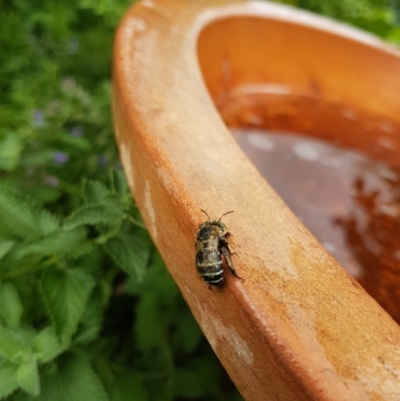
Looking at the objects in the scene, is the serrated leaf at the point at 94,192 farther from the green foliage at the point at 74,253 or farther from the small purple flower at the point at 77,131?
the small purple flower at the point at 77,131

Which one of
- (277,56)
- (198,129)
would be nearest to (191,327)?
(198,129)

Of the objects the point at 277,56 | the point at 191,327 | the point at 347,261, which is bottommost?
the point at 191,327

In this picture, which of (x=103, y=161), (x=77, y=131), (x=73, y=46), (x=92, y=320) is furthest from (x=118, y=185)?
(x=73, y=46)

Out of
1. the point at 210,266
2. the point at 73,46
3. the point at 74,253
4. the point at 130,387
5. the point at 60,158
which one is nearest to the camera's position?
the point at 210,266

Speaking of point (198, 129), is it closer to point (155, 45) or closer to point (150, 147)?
point (150, 147)

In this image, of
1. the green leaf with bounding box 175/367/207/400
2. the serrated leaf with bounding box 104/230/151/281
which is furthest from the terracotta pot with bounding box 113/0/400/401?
the green leaf with bounding box 175/367/207/400

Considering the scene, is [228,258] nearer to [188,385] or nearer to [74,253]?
[74,253]
